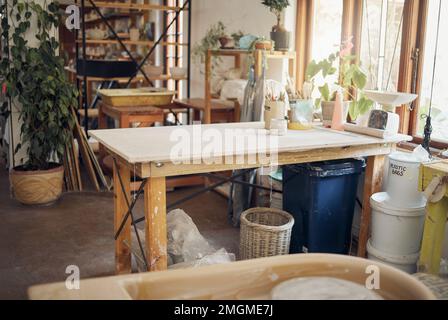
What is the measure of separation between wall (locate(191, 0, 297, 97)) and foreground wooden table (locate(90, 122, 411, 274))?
4.90ft

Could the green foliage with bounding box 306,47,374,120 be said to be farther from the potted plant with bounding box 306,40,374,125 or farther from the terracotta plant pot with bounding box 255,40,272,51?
the terracotta plant pot with bounding box 255,40,272,51

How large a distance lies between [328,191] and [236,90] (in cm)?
198

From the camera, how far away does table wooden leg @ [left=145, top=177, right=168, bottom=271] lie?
232 centimetres

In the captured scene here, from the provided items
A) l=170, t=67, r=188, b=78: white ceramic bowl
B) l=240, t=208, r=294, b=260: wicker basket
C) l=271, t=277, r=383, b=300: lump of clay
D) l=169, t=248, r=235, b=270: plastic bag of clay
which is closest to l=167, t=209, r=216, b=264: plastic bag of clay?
l=169, t=248, r=235, b=270: plastic bag of clay

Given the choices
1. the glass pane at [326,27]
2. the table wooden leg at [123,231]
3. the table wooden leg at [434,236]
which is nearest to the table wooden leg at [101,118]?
the glass pane at [326,27]

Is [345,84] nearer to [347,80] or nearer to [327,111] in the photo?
[347,80]

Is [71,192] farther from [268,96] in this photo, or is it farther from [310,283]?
[310,283]

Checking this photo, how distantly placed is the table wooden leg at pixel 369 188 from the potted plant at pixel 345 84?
0.44 m

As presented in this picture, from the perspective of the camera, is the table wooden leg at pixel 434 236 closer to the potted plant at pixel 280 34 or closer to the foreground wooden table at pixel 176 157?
the foreground wooden table at pixel 176 157

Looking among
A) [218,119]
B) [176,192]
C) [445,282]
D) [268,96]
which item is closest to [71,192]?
[176,192]

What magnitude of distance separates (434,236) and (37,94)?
3267 millimetres

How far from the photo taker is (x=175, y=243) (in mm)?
2936

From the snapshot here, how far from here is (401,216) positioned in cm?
271
